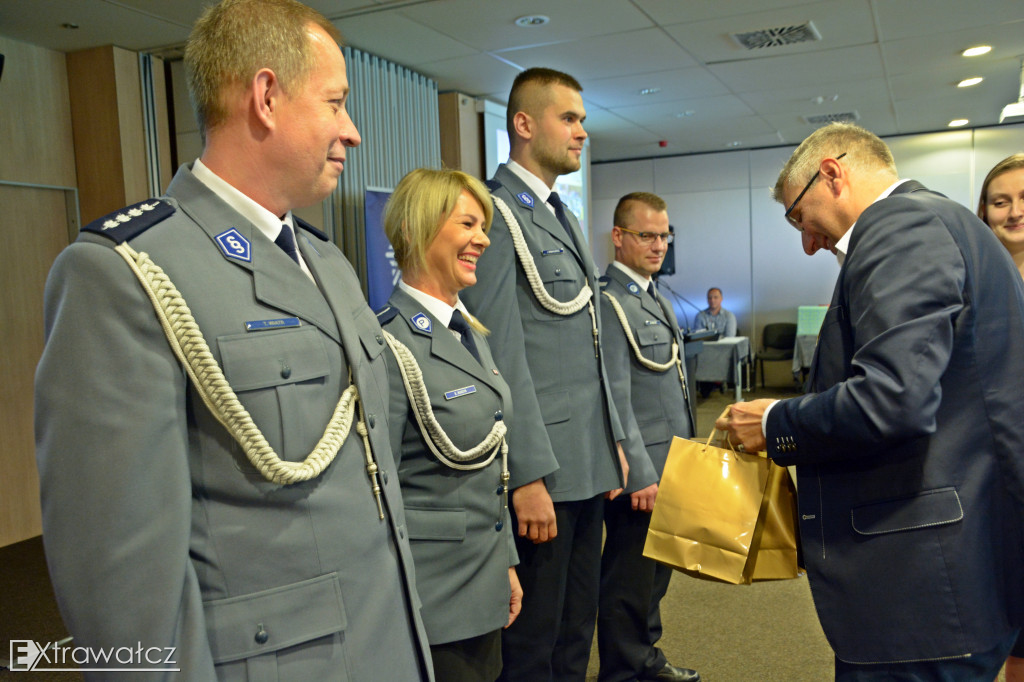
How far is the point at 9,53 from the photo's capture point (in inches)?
169

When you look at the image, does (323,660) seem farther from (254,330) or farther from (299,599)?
(254,330)

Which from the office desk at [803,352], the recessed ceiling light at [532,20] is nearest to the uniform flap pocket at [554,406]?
the recessed ceiling light at [532,20]

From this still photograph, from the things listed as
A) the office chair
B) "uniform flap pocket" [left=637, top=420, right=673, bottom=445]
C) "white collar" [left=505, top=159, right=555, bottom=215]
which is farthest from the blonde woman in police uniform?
the office chair

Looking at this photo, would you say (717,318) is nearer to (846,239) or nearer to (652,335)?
(652,335)

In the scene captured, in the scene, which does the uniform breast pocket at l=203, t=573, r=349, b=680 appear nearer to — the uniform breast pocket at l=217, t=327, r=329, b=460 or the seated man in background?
the uniform breast pocket at l=217, t=327, r=329, b=460

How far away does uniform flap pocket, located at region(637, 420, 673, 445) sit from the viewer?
2.72 m

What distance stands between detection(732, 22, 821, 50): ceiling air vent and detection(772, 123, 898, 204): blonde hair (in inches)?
150

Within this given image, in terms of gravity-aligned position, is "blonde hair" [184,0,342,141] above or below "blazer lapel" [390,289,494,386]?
above

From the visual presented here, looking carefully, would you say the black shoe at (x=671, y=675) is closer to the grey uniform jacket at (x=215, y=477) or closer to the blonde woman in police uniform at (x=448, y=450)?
the blonde woman in police uniform at (x=448, y=450)

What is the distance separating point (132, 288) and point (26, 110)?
4.48 metres

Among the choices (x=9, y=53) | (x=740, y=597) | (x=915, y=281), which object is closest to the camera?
(x=915, y=281)

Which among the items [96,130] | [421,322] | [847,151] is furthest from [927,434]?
[96,130]

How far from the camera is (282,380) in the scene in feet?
3.23

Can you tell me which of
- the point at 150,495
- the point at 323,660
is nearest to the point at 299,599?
the point at 323,660
